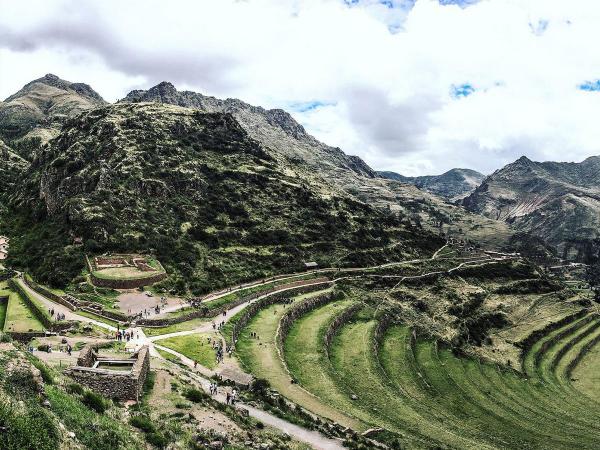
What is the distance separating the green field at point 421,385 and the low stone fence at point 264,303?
1.26 metres

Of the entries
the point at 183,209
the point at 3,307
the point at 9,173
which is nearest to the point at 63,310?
the point at 3,307

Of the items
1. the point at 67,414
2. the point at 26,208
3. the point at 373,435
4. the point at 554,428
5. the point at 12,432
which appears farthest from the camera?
the point at 26,208

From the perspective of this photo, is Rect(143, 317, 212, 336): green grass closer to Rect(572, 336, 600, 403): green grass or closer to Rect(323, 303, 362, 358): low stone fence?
Rect(323, 303, 362, 358): low stone fence

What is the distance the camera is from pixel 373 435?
4100cm

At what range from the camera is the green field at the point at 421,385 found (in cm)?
5056

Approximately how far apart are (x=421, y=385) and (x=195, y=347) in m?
31.9

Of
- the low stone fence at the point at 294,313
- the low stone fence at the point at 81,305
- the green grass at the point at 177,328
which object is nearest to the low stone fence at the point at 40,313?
the low stone fence at the point at 81,305

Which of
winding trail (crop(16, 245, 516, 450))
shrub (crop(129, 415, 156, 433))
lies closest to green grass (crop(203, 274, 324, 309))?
winding trail (crop(16, 245, 516, 450))

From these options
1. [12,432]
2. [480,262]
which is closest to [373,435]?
[12,432]

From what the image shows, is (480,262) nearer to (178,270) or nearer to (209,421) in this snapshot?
(178,270)

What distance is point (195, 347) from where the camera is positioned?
58062 mm

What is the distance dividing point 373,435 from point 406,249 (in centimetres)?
10811

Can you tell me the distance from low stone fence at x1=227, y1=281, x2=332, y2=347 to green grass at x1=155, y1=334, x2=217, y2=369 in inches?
158

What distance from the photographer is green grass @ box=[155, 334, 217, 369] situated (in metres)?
54.0
